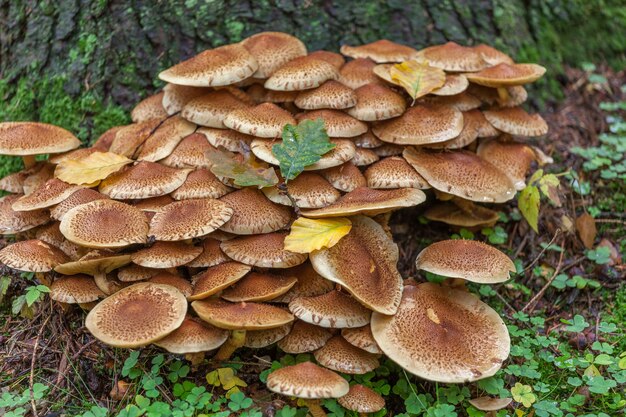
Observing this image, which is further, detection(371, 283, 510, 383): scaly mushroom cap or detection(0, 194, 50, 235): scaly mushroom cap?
detection(0, 194, 50, 235): scaly mushroom cap

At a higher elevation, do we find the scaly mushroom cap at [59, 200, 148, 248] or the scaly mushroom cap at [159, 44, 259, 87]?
the scaly mushroom cap at [159, 44, 259, 87]

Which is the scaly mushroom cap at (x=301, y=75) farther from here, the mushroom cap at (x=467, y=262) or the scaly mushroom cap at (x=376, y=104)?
the mushroom cap at (x=467, y=262)

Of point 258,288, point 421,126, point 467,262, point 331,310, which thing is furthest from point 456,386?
point 421,126

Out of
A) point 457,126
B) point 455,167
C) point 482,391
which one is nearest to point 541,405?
point 482,391

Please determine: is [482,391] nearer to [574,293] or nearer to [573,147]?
[574,293]

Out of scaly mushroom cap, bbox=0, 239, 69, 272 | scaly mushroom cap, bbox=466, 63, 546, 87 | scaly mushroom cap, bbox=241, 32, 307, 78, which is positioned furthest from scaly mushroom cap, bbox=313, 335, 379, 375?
scaly mushroom cap, bbox=466, 63, 546, 87

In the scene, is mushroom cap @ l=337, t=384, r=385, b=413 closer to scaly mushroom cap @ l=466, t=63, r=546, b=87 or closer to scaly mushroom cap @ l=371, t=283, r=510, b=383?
scaly mushroom cap @ l=371, t=283, r=510, b=383


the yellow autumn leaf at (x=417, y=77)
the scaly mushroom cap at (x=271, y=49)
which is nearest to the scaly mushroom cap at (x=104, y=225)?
the scaly mushroom cap at (x=271, y=49)
